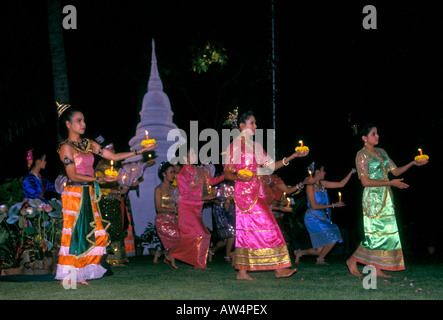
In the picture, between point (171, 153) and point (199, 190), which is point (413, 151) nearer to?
point (199, 190)

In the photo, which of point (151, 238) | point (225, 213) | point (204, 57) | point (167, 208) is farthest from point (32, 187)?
point (204, 57)

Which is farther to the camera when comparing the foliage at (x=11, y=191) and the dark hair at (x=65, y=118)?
the foliage at (x=11, y=191)

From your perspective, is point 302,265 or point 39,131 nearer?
point 302,265

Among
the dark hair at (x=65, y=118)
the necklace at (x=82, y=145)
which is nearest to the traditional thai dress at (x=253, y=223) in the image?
the necklace at (x=82, y=145)

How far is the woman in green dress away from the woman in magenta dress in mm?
2401

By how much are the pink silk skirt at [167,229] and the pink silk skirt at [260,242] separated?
2.72 metres

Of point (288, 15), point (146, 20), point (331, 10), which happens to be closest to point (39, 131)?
point (146, 20)

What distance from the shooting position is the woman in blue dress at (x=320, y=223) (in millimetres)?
8938

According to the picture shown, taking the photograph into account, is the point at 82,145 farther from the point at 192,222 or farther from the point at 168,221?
the point at 168,221

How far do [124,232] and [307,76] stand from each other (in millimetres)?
4879

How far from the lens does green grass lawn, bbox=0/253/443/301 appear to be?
530 centimetres

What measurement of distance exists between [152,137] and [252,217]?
269 inches

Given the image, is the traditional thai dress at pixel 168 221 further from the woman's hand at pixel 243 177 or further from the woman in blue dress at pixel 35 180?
the woman's hand at pixel 243 177

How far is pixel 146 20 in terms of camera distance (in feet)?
52.5
